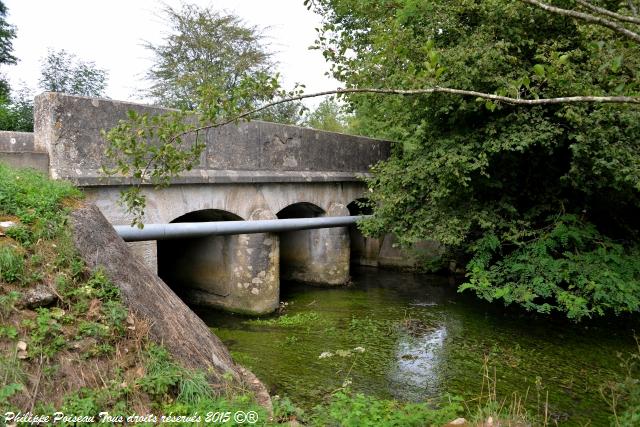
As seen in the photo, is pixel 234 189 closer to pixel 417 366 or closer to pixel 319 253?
pixel 319 253

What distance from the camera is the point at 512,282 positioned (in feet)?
20.2

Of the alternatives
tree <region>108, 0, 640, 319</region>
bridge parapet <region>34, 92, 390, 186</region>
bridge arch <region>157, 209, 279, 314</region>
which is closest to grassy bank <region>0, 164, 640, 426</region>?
bridge parapet <region>34, 92, 390, 186</region>

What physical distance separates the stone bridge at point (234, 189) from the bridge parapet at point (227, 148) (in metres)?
0.01

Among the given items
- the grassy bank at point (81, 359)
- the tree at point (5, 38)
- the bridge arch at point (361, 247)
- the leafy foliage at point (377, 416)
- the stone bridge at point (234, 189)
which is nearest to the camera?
the grassy bank at point (81, 359)

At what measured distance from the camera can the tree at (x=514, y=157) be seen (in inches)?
217

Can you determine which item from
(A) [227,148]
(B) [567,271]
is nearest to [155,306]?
(A) [227,148]

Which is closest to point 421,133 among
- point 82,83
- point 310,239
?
point 310,239

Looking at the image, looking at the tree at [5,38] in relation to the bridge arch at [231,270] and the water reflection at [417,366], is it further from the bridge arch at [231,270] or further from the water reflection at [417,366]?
the water reflection at [417,366]

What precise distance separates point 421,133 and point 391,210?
121cm

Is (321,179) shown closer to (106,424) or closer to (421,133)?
(421,133)

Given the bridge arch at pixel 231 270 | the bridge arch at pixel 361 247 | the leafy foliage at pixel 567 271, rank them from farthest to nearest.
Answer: the bridge arch at pixel 361 247 → the bridge arch at pixel 231 270 → the leafy foliage at pixel 567 271

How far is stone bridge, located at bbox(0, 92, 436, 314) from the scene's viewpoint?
5059 millimetres

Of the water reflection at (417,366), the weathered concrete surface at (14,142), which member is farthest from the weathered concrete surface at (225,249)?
the water reflection at (417,366)

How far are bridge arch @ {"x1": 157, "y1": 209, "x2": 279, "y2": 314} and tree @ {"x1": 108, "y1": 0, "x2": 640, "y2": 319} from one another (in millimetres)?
1600
